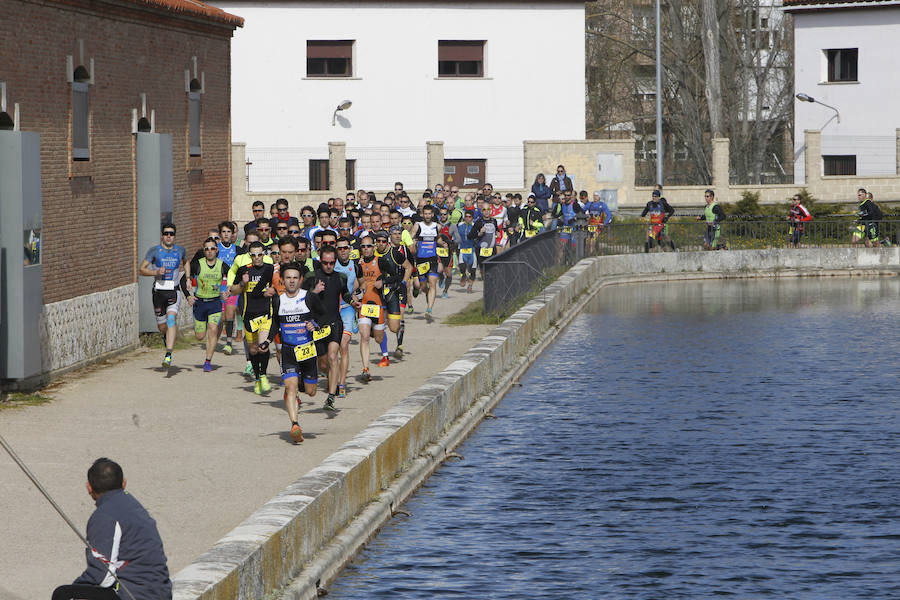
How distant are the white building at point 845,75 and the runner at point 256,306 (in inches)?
1466

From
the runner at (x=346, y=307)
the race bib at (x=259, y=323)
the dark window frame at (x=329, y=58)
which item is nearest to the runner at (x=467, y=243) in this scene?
the runner at (x=346, y=307)

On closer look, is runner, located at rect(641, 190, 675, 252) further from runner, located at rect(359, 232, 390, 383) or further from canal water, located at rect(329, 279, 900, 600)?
runner, located at rect(359, 232, 390, 383)

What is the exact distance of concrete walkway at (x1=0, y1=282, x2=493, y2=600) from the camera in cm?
1092

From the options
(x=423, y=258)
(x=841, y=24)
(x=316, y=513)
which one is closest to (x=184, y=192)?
(x=423, y=258)

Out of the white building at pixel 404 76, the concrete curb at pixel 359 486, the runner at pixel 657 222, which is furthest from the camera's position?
the white building at pixel 404 76

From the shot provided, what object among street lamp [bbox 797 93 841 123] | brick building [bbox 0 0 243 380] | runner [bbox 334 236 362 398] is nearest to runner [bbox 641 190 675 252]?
brick building [bbox 0 0 243 380]

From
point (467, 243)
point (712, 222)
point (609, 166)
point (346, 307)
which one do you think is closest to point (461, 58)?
point (609, 166)

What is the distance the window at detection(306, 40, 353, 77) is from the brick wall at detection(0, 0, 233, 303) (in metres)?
23.8

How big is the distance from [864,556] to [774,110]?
2305 inches

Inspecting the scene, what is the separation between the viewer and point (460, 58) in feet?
169

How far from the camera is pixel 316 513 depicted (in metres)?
10.9

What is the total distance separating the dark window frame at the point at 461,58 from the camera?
51469 mm

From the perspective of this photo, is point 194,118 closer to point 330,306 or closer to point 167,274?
point 167,274

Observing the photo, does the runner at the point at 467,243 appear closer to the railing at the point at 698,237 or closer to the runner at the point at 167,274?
the railing at the point at 698,237
